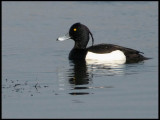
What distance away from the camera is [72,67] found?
649 inches

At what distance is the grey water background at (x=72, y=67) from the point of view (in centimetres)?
1151

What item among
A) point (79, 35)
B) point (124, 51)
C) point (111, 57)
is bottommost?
point (111, 57)

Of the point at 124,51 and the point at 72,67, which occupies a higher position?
the point at 124,51

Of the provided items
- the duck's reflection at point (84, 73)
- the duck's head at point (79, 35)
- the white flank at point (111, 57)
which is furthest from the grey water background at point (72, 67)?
the white flank at point (111, 57)

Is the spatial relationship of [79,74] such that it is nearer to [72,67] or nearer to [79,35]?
[72,67]

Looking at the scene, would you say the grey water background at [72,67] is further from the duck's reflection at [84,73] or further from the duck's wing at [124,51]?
the duck's wing at [124,51]

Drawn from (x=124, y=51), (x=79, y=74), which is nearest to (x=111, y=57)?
(x=124, y=51)

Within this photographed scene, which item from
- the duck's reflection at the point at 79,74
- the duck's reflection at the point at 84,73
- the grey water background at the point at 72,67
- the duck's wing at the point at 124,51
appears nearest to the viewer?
the grey water background at the point at 72,67

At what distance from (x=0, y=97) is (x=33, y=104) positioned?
741mm

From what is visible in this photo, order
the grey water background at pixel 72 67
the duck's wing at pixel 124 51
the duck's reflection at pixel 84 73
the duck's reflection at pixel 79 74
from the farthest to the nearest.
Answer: the duck's wing at pixel 124 51, the duck's reflection at pixel 79 74, the duck's reflection at pixel 84 73, the grey water background at pixel 72 67

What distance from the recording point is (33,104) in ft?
38.4

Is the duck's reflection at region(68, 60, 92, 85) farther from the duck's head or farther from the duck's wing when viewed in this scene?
the duck's head

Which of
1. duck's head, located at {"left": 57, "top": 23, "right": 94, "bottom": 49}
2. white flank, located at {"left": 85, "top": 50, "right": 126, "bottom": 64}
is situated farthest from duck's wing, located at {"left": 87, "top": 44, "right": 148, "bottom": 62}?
duck's head, located at {"left": 57, "top": 23, "right": 94, "bottom": 49}

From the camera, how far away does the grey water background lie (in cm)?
1151
